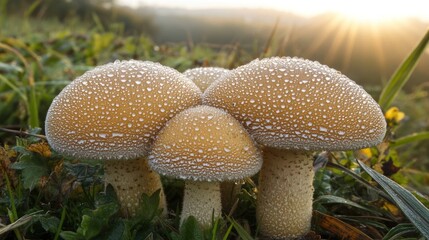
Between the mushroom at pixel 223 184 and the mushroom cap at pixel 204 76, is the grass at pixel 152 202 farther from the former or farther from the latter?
the mushroom cap at pixel 204 76

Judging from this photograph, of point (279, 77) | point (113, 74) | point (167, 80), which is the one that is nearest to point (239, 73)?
point (279, 77)

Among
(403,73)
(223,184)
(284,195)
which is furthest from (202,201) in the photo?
(403,73)

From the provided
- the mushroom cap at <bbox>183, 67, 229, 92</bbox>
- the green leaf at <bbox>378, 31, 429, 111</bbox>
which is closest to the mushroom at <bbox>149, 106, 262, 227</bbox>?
the mushroom cap at <bbox>183, 67, 229, 92</bbox>

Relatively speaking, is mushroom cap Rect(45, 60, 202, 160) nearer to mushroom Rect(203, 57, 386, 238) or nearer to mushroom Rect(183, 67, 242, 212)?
mushroom Rect(203, 57, 386, 238)

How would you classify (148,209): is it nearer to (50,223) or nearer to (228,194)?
(50,223)

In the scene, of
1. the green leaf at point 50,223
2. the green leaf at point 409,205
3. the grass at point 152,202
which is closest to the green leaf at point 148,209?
the grass at point 152,202
